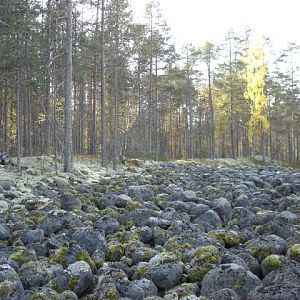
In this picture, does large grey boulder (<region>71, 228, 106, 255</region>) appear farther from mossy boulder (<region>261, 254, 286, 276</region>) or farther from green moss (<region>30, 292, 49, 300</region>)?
mossy boulder (<region>261, 254, 286, 276</region>)

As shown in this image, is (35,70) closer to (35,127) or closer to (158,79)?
(35,127)

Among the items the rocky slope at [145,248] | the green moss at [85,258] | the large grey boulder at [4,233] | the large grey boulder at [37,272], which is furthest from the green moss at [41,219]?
the large grey boulder at [37,272]

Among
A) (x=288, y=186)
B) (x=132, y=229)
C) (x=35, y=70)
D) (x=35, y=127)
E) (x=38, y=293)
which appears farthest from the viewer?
(x=35, y=127)

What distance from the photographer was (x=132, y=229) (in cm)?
741

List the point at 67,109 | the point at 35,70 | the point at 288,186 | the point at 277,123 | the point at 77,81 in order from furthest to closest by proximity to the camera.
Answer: the point at 277,123
the point at 77,81
the point at 35,70
the point at 67,109
the point at 288,186

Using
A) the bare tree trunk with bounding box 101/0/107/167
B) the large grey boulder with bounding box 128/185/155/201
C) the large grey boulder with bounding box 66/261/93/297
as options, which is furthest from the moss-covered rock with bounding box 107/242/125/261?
the bare tree trunk with bounding box 101/0/107/167

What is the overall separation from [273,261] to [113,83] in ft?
73.6

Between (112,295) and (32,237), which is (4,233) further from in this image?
(112,295)

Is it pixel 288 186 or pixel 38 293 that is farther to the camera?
pixel 288 186

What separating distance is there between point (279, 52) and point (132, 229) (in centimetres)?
3826

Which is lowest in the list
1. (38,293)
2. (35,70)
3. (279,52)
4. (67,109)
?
(38,293)

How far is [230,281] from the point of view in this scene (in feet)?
14.7

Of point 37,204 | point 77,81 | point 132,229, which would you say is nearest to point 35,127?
point 77,81

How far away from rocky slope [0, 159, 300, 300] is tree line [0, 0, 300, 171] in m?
7.26
